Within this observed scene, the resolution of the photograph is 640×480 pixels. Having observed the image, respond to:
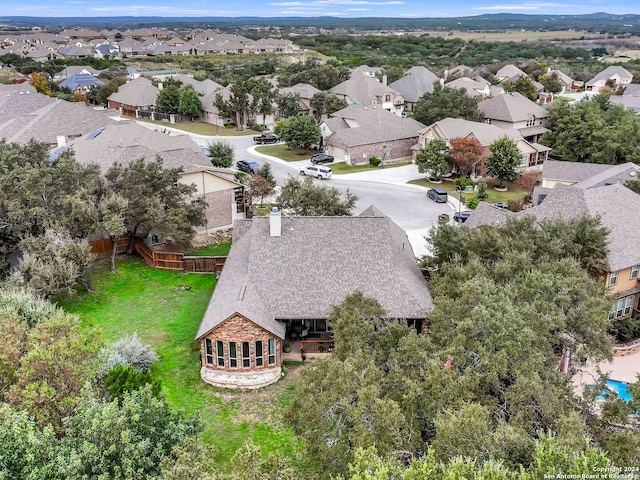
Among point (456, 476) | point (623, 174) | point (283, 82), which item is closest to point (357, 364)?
point (456, 476)

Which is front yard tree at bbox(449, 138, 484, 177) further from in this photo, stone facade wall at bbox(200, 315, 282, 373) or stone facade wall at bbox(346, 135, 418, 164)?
stone facade wall at bbox(200, 315, 282, 373)

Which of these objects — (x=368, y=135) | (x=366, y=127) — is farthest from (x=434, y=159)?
(x=366, y=127)

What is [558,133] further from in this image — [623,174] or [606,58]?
[606,58]

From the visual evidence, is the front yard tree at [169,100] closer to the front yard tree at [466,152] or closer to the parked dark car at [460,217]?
the front yard tree at [466,152]

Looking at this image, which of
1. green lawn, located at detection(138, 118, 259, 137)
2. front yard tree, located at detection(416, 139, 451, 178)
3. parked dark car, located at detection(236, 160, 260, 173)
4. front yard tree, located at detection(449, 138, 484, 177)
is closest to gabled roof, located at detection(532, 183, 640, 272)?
front yard tree, located at detection(416, 139, 451, 178)

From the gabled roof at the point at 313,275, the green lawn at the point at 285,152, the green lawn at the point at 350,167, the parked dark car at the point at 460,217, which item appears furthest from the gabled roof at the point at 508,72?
the gabled roof at the point at 313,275
